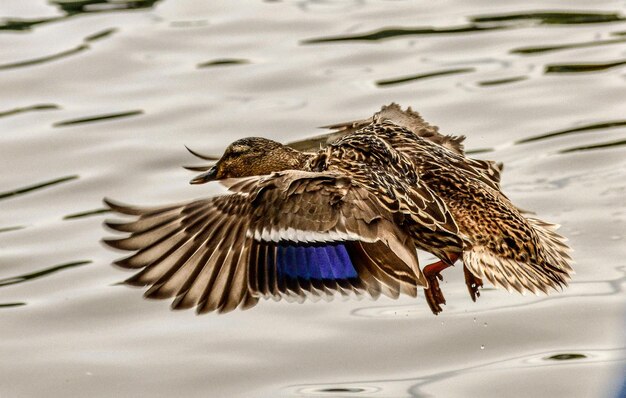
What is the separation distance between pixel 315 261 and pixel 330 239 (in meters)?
0.11

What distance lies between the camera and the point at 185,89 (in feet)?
34.9

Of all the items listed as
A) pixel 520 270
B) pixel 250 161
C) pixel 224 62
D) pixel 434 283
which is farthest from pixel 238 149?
pixel 224 62

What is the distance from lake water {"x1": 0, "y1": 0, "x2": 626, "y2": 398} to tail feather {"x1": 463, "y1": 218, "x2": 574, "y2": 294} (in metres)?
0.47

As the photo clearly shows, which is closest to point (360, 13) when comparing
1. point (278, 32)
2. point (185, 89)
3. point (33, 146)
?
point (278, 32)

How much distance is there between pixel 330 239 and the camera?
6.24 m

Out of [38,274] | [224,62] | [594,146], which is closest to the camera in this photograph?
[38,274]

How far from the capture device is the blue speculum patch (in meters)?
6.25

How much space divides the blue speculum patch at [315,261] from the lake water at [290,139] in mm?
613

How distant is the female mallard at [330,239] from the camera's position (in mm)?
6141

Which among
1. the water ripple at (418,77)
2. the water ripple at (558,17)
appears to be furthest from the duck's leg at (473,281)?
the water ripple at (558,17)

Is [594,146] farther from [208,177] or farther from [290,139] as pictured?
[208,177]

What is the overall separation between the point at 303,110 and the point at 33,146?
1.85m

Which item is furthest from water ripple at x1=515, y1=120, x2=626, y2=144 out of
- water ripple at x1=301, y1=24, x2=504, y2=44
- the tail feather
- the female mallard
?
the female mallard

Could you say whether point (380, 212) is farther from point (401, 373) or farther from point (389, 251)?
point (401, 373)
